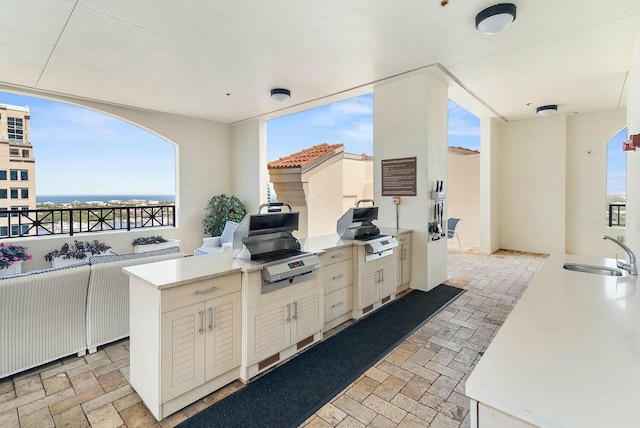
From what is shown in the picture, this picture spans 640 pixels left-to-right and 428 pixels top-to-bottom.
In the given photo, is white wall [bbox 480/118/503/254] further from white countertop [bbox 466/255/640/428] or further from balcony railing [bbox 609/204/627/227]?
white countertop [bbox 466/255/640/428]

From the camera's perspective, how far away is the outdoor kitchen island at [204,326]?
1868 millimetres

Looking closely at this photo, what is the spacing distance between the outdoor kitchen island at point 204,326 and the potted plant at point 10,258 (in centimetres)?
326

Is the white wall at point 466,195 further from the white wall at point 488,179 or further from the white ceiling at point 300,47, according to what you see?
the white ceiling at point 300,47

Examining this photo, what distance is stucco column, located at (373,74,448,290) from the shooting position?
4.03m

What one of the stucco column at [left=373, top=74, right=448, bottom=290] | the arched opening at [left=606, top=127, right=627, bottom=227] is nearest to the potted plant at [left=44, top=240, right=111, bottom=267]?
the stucco column at [left=373, top=74, right=448, bottom=290]

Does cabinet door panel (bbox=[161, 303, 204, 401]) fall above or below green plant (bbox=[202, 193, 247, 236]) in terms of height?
below

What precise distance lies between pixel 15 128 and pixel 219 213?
398 centimetres

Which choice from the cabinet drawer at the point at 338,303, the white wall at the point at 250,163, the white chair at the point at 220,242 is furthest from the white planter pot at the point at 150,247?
the cabinet drawer at the point at 338,303

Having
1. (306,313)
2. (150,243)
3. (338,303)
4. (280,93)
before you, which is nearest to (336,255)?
(338,303)

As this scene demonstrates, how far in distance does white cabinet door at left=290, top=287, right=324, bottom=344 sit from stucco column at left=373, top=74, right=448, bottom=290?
2.00m

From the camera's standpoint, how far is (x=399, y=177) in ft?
13.9

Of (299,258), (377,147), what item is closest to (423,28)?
(377,147)

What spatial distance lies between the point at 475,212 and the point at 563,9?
18.8ft

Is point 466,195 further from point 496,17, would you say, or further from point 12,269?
point 12,269
